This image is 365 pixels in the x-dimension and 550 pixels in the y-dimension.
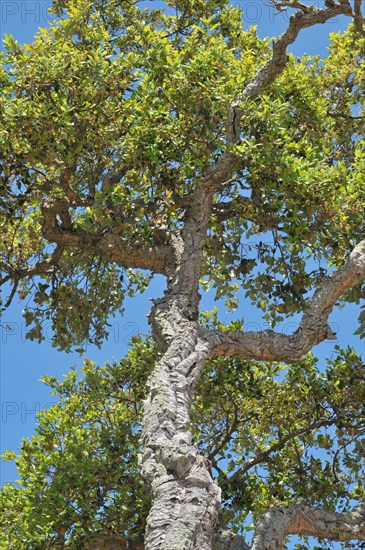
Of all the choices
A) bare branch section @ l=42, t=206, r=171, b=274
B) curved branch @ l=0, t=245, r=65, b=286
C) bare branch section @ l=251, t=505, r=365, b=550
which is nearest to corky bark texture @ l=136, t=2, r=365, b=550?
bare branch section @ l=251, t=505, r=365, b=550

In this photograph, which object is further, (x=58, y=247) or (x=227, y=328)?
(x=227, y=328)

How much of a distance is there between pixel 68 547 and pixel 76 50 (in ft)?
24.4

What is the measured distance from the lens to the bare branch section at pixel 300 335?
1182cm

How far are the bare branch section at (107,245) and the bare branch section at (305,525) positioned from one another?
407 centimetres

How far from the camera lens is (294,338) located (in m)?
12.0

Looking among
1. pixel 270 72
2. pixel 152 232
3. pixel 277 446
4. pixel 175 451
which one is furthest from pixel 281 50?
pixel 175 451

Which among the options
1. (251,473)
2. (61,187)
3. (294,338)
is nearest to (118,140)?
(61,187)

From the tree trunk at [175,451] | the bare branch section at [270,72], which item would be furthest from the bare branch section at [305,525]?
the bare branch section at [270,72]

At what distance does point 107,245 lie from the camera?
42.9 feet

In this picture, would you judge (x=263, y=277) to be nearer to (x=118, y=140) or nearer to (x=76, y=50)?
(x=118, y=140)

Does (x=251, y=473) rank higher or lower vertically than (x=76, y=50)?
lower

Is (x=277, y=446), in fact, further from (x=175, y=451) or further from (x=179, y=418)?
(x=175, y=451)

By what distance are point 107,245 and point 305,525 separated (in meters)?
4.87

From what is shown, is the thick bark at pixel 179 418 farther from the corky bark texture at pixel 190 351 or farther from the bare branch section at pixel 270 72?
the bare branch section at pixel 270 72
